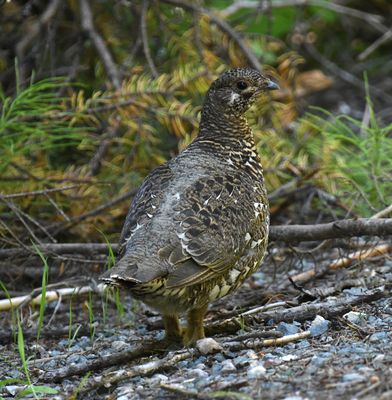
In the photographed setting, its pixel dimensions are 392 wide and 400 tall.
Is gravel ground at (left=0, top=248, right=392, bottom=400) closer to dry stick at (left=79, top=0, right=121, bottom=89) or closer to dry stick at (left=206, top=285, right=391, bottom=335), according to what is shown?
dry stick at (left=206, top=285, right=391, bottom=335)

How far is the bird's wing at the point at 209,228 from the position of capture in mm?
4094

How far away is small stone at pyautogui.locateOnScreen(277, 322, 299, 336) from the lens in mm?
4324

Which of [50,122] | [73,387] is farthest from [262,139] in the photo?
[73,387]

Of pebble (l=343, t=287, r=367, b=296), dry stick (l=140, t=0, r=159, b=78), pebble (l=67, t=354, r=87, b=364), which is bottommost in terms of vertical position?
pebble (l=67, t=354, r=87, b=364)

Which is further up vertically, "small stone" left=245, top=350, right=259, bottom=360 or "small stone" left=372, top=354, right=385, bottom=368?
"small stone" left=372, top=354, right=385, bottom=368

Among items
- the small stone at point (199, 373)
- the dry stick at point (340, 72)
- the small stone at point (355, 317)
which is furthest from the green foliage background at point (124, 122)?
the small stone at point (199, 373)

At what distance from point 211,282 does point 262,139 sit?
246 cm

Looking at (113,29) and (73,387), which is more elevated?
(113,29)

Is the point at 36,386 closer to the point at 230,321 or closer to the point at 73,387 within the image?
the point at 73,387

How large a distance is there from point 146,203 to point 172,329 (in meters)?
0.75

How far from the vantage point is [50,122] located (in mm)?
5898

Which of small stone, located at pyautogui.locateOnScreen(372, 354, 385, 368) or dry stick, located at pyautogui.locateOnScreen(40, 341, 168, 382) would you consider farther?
dry stick, located at pyautogui.locateOnScreen(40, 341, 168, 382)

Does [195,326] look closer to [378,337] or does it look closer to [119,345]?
[119,345]

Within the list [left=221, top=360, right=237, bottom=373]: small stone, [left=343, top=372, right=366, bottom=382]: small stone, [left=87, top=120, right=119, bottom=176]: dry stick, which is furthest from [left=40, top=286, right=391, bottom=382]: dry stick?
[left=87, top=120, right=119, bottom=176]: dry stick
